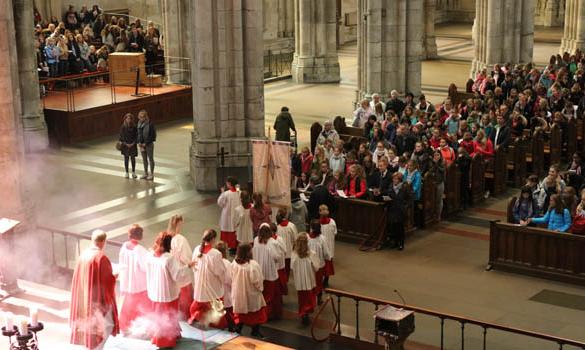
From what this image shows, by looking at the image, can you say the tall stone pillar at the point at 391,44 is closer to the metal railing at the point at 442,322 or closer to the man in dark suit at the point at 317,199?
the man in dark suit at the point at 317,199

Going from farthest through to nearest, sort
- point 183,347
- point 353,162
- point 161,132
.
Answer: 1. point 161,132
2. point 353,162
3. point 183,347

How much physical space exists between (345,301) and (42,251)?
196 inches

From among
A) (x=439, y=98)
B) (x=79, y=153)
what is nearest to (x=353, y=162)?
(x=79, y=153)

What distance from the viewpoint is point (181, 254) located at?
14875mm

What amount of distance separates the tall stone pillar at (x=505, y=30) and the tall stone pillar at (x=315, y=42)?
575 cm

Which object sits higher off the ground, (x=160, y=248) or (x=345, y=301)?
(x=160, y=248)

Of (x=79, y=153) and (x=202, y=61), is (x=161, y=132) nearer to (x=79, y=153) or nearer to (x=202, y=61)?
Result: (x=79, y=153)

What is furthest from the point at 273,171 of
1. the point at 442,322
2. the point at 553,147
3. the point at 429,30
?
the point at 429,30

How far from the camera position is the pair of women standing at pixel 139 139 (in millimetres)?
23422

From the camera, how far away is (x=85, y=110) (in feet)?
93.6

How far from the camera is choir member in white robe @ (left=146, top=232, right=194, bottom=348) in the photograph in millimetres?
13789

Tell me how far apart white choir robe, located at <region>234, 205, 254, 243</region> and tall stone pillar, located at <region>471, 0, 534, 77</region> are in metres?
18.3

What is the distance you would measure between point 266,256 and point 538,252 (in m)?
4.92

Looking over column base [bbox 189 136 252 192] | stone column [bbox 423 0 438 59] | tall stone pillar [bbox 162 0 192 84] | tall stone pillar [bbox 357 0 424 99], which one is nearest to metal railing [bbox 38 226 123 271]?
column base [bbox 189 136 252 192]
